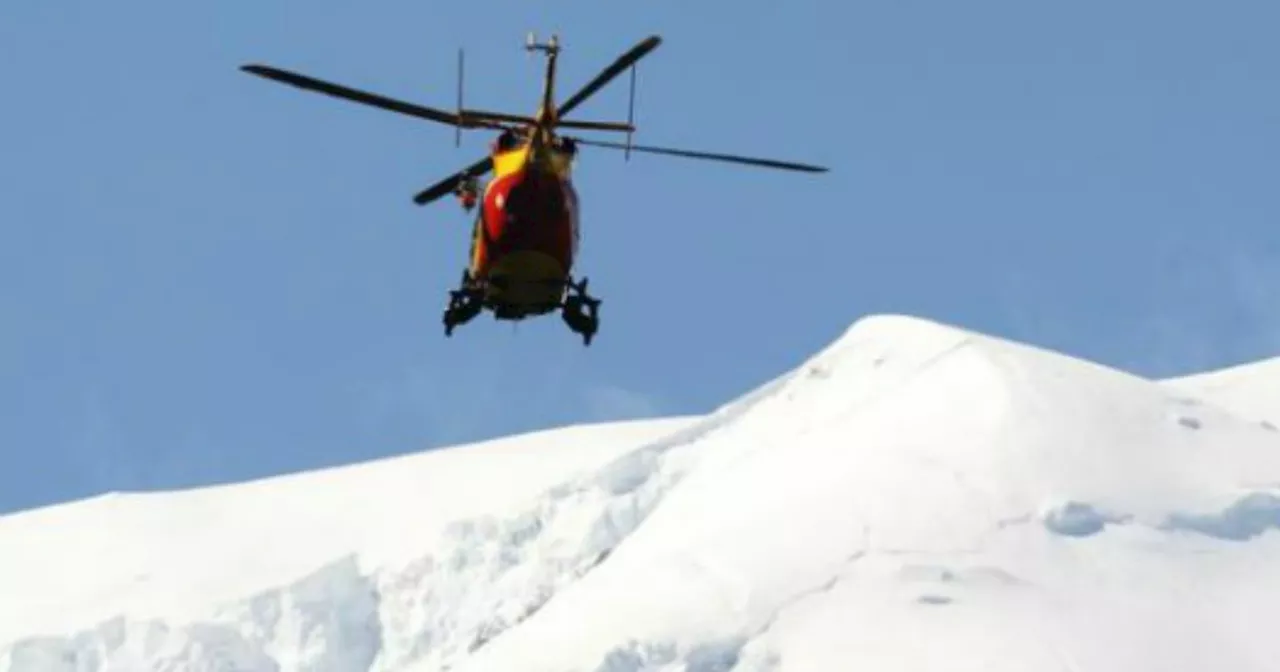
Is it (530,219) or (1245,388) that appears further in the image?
(1245,388)

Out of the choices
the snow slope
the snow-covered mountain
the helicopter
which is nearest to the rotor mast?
the helicopter

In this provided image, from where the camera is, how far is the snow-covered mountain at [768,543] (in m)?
130

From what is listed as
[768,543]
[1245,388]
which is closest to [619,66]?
[768,543]

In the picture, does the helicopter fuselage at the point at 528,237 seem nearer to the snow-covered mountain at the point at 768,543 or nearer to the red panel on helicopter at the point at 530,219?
the red panel on helicopter at the point at 530,219

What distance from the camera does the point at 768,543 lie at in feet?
459

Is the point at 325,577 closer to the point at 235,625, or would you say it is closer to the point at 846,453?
the point at 235,625

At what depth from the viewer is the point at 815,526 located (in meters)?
141

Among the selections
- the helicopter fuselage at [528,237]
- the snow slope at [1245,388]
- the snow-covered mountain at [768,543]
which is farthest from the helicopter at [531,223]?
the snow slope at [1245,388]

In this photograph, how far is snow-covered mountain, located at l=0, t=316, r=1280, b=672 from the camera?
129750 millimetres

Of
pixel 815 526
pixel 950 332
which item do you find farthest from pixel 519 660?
pixel 950 332

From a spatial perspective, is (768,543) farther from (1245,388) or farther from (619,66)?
(619,66)

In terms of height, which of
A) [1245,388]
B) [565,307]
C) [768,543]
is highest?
[565,307]

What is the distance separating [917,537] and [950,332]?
35.1 meters

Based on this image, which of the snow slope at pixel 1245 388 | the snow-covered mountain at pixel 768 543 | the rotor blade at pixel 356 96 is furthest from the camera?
→ the snow slope at pixel 1245 388
